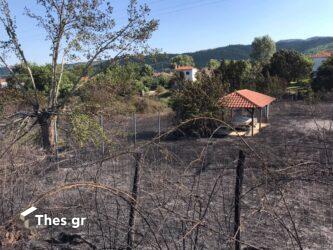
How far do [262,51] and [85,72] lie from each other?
79.7m

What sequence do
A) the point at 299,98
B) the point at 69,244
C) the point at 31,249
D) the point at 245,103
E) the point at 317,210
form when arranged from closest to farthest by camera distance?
the point at 31,249, the point at 69,244, the point at 317,210, the point at 245,103, the point at 299,98

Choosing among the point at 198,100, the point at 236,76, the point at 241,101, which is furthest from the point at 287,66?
the point at 198,100

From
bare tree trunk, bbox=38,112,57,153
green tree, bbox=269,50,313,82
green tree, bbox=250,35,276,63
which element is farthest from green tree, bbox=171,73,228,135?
green tree, bbox=250,35,276,63

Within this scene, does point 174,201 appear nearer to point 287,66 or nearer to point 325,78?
point 325,78

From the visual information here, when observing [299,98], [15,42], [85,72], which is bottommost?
[299,98]

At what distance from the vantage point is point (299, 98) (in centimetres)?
3522

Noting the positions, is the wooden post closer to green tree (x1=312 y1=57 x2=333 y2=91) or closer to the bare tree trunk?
the bare tree trunk

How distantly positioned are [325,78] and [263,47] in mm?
55898

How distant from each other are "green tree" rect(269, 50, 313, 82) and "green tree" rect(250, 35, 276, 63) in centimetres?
4650

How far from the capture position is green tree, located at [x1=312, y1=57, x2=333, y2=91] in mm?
34906

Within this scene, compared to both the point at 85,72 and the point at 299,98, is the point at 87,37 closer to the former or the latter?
the point at 85,72

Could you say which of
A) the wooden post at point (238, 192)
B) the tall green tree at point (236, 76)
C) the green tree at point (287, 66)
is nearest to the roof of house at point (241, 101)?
the tall green tree at point (236, 76)

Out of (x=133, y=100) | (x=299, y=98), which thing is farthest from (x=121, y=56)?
(x=299, y=98)

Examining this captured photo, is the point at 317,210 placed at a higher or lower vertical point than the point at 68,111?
lower
